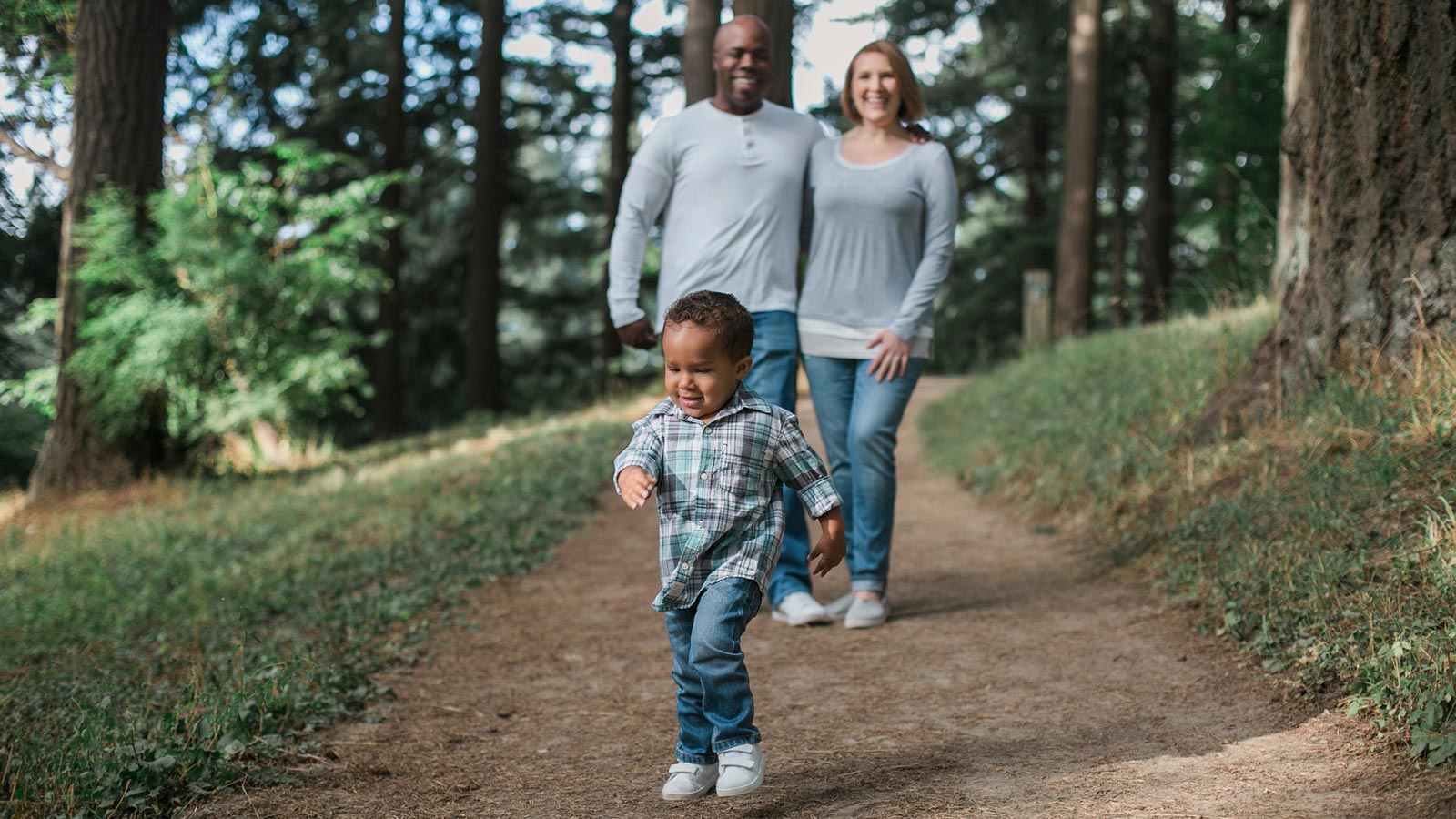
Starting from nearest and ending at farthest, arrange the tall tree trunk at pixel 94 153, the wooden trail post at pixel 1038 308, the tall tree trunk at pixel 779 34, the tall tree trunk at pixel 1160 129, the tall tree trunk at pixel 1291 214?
the tall tree trunk at pixel 1291 214 → the tall tree trunk at pixel 779 34 → the tall tree trunk at pixel 94 153 → the wooden trail post at pixel 1038 308 → the tall tree trunk at pixel 1160 129

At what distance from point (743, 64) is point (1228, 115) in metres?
13.1

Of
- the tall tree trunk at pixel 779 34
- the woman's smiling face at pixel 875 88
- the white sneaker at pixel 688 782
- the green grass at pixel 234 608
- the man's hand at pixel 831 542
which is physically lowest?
the green grass at pixel 234 608

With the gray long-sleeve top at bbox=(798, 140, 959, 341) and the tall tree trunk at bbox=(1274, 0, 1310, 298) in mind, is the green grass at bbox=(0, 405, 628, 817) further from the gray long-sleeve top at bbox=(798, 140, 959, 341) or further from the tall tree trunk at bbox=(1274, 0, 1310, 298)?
the tall tree trunk at bbox=(1274, 0, 1310, 298)

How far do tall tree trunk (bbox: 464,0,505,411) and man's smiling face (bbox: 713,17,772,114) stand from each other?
42.2 feet

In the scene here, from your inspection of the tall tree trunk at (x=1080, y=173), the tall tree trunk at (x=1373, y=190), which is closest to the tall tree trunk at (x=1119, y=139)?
the tall tree trunk at (x=1080, y=173)

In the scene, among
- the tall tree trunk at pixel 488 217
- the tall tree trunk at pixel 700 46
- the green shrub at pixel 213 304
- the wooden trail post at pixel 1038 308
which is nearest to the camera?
the tall tree trunk at pixel 700 46

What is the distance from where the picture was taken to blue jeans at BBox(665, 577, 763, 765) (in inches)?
123

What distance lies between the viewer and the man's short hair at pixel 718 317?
314cm

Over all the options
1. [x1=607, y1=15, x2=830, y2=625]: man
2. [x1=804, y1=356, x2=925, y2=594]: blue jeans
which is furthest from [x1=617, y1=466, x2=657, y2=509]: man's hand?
[x1=804, y1=356, x2=925, y2=594]: blue jeans

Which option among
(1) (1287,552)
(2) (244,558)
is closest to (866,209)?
(1) (1287,552)

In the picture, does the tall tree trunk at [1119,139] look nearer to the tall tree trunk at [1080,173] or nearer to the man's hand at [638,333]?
the tall tree trunk at [1080,173]

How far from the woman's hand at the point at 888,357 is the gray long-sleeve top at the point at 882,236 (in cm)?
4

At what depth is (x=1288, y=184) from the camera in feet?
21.4

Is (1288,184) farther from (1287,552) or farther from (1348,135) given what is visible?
(1287,552)
